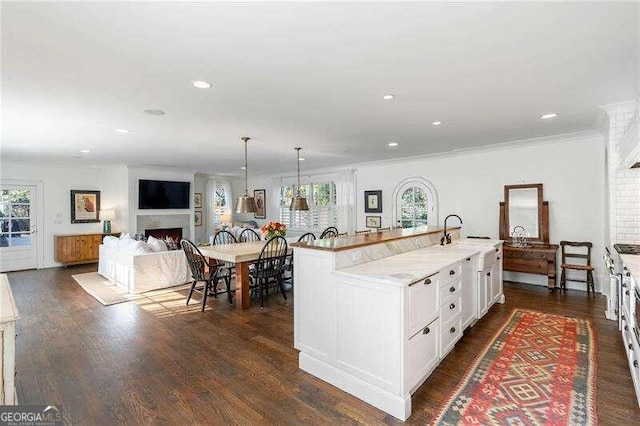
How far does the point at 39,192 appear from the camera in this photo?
23.7 ft

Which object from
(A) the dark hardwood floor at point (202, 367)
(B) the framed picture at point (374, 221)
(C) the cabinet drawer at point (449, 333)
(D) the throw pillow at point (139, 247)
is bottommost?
(A) the dark hardwood floor at point (202, 367)

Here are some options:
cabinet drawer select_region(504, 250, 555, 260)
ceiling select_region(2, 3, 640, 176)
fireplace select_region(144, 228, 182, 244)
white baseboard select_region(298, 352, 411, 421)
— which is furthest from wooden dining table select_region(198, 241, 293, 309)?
fireplace select_region(144, 228, 182, 244)

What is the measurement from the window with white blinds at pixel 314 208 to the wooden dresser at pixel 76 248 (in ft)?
15.6

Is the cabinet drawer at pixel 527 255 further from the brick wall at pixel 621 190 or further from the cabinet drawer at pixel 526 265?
the brick wall at pixel 621 190

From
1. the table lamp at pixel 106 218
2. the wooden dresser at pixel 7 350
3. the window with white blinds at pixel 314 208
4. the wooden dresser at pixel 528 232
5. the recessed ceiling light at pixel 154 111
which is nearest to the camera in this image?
the wooden dresser at pixel 7 350

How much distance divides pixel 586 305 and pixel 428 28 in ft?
14.2

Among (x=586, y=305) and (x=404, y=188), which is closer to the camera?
(x=586, y=305)

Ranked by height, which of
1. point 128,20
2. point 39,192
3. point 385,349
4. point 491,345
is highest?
point 128,20

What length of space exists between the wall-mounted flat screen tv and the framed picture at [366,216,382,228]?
498 cm

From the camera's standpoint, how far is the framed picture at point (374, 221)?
7.44 m

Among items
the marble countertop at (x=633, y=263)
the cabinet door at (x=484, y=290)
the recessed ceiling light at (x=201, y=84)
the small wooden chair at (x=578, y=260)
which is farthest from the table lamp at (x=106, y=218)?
the small wooden chair at (x=578, y=260)

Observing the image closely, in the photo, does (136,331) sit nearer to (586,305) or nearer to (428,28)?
(428,28)

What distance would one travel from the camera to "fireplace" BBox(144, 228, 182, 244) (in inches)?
328

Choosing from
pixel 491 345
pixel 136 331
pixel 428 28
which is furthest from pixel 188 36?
pixel 491 345
